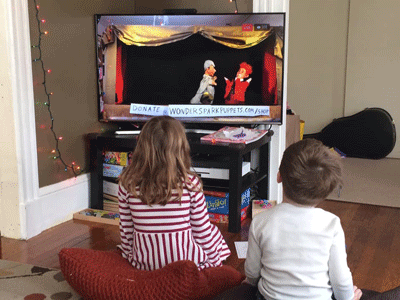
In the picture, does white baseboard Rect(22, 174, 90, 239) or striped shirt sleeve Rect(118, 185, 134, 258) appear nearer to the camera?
striped shirt sleeve Rect(118, 185, 134, 258)

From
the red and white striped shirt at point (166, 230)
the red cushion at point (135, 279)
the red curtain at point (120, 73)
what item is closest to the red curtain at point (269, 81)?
the red curtain at point (120, 73)

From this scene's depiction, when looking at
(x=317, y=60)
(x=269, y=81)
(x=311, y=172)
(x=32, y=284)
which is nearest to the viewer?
(x=311, y=172)

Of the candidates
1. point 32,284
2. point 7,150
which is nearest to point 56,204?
point 7,150

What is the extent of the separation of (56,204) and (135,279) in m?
1.37

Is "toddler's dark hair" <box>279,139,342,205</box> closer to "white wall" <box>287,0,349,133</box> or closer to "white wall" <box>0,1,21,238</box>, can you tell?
"white wall" <box>0,1,21,238</box>

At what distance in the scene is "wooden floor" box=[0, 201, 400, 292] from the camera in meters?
2.32

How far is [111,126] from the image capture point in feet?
11.4

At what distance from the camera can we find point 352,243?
8.82 feet

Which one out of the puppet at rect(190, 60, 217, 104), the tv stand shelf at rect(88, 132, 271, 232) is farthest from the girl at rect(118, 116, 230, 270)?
the puppet at rect(190, 60, 217, 104)

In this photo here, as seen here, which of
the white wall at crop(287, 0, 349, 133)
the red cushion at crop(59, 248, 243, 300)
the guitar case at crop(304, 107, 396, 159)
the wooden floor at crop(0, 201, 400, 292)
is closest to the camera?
the red cushion at crop(59, 248, 243, 300)

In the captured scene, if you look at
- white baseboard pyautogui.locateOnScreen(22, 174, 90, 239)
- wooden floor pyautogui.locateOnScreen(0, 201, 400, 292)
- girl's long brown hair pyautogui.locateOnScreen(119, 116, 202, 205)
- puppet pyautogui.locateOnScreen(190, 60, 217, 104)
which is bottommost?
wooden floor pyautogui.locateOnScreen(0, 201, 400, 292)

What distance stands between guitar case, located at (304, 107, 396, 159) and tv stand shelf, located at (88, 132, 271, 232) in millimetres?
2350

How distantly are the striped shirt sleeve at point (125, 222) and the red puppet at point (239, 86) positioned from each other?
1362 mm

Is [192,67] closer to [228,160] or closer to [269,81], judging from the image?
[269,81]
